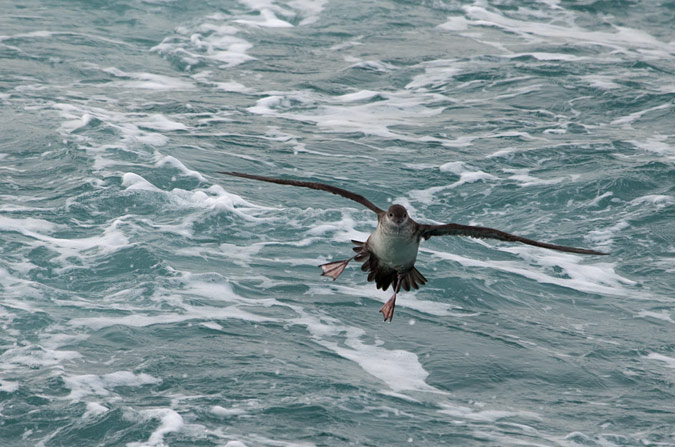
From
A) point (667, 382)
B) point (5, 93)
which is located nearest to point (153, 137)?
point (5, 93)

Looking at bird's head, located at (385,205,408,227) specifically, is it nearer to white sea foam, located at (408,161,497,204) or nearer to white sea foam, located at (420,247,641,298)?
white sea foam, located at (420,247,641,298)

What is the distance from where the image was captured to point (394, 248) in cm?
1130

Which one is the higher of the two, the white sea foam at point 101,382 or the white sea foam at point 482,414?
the white sea foam at point 482,414

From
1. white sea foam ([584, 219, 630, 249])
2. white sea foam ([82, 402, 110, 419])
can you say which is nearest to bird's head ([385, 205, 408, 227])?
white sea foam ([82, 402, 110, 419])

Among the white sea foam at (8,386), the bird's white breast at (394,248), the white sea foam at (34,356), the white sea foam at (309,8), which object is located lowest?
the white sea foam at (309,8)

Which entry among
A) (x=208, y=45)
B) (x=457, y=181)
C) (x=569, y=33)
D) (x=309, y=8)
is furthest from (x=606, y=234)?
(x=309, y=8)

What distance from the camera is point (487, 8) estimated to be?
40531 mm

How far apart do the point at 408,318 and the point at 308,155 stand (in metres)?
Answer: 8.26

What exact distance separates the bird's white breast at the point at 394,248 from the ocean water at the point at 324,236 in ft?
10.9

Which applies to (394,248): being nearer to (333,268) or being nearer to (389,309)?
(333,268)

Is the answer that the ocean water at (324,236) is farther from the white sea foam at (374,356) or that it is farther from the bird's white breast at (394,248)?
the bird's white breast at (394,248)

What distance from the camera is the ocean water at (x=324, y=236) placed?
1453cm

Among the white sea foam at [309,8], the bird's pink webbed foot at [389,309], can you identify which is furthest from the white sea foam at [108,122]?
the white sea foam at [309,8]

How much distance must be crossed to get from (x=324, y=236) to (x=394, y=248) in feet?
32.4
